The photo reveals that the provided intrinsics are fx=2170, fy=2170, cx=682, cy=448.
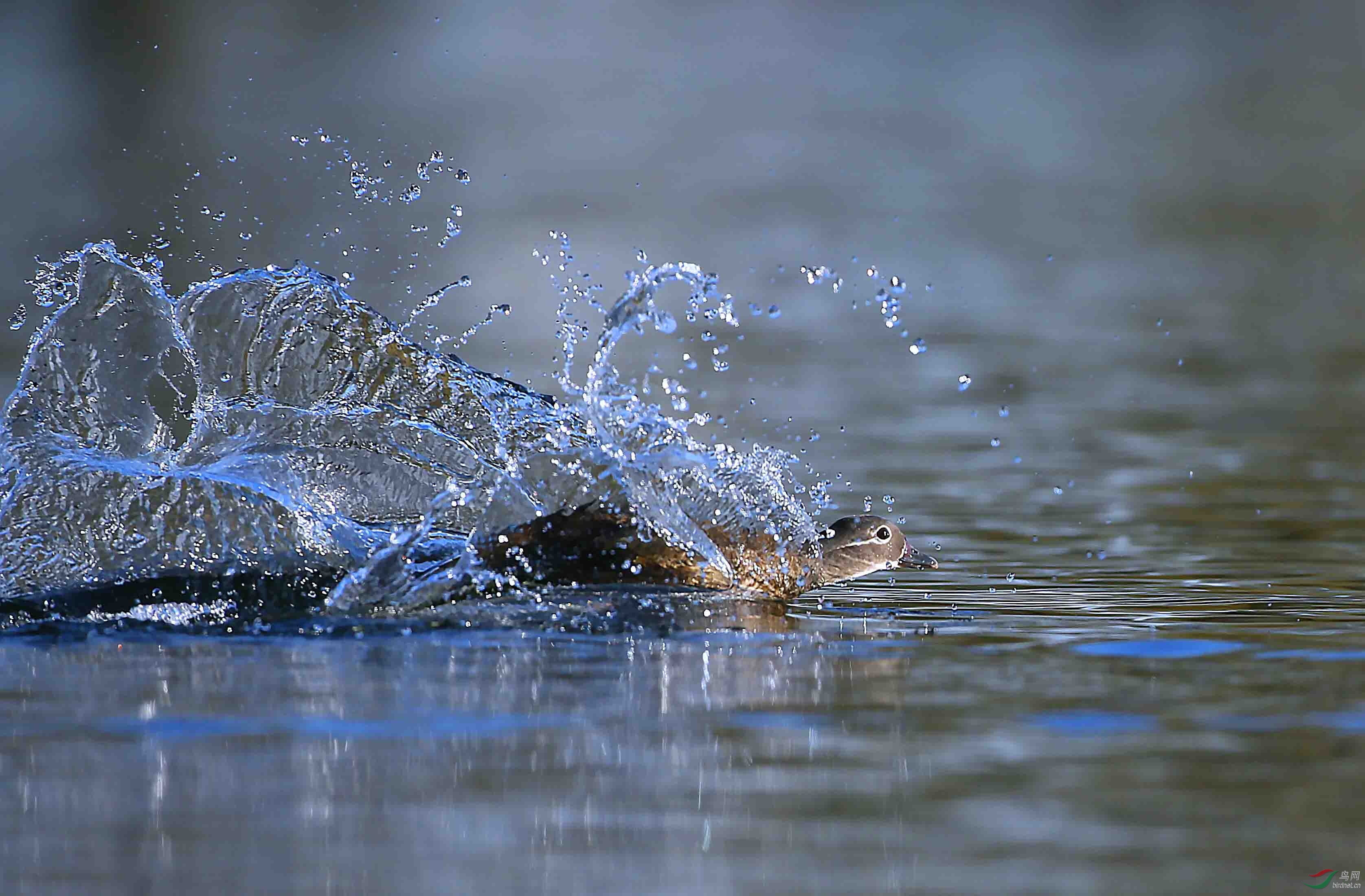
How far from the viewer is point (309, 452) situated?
9.57 metres

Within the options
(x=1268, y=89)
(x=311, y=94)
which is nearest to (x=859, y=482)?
(x=311, y=94)

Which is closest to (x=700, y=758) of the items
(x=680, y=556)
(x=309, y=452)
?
(x=680, y=556)

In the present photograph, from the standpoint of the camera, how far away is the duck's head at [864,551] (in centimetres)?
892

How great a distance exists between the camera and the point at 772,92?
30.6 metres

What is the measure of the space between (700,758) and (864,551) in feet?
11.1

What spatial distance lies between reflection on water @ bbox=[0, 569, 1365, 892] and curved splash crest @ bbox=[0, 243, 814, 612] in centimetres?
93

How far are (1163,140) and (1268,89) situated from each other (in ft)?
14.8

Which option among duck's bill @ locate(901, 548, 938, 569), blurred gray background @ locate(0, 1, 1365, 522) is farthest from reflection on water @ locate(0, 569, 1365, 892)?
blurred gray background @ locate(0, 1, 1365, 522)

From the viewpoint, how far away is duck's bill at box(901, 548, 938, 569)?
8.91m

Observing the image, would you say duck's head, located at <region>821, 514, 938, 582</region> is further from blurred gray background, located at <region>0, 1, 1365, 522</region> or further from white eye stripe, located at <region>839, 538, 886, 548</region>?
blurred gray background, located at <region>0, 1, 1365, 522</region>

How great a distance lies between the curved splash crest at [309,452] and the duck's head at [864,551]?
155mm

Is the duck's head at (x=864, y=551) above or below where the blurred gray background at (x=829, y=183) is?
below

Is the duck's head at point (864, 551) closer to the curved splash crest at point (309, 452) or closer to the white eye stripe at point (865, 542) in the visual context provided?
the white eye stripe at point (865, 542)

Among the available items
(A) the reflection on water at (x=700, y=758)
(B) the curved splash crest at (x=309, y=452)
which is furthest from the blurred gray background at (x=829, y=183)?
(A) the reflection on water at (x=700, y=758)
